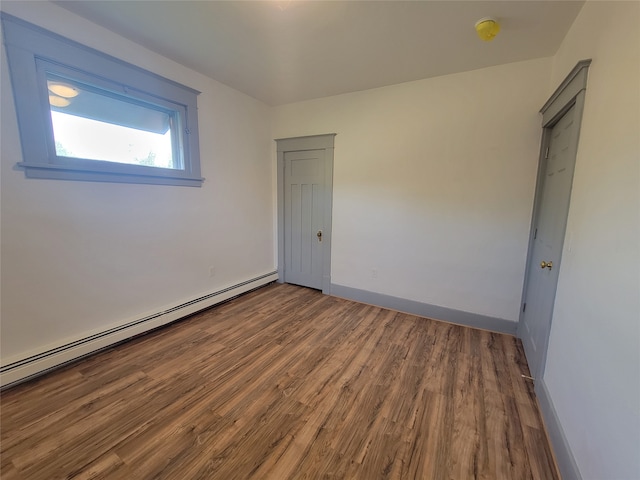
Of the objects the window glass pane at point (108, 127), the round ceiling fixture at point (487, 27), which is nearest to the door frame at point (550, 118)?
the round ceiling fixture at point (487, 27)

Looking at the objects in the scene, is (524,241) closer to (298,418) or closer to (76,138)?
(298,418)

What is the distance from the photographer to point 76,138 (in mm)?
2076

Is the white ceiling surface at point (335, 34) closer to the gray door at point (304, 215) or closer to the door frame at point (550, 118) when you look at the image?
the door frame at point (550, 118)

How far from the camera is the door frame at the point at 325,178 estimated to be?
11.5 ft

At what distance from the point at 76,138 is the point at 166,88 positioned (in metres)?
0.95

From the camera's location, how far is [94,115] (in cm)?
219

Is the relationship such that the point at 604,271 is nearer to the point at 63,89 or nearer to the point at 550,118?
the point at 550,118

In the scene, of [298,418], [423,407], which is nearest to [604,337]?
[423,407]

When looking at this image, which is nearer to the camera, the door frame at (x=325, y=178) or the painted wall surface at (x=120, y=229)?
the painted wall surface at (x=120, y=229)

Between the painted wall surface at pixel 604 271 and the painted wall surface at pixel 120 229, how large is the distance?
3.25 meters

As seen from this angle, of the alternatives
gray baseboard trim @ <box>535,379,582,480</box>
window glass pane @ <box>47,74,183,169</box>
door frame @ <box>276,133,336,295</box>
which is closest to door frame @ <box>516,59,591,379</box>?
gray baseboard trim @ <box>535,379,582,480</box>

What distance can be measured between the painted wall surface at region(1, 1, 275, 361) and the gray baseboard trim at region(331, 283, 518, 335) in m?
1.51

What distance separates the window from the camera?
1.79 m

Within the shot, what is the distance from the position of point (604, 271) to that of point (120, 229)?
131 inches
